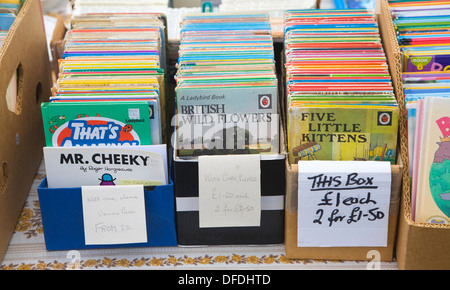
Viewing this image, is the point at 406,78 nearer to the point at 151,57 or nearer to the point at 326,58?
the point at 326,58

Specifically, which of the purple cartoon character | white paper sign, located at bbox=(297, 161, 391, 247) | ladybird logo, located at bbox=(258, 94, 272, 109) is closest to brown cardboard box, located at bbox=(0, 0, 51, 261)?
the purple cartoon character

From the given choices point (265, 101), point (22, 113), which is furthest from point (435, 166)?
point (22, 113)

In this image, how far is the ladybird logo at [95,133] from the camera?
5.35ft

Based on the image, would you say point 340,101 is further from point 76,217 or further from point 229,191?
point 76,217

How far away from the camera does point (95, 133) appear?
164 centimetres

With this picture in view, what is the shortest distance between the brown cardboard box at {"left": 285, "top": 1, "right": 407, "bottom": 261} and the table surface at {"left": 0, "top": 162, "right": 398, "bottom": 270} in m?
0.02

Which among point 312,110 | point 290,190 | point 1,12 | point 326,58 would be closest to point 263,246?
point 290,190

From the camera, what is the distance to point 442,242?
155cm

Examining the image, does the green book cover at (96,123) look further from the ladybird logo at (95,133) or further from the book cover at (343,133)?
the book cover at (343,133)

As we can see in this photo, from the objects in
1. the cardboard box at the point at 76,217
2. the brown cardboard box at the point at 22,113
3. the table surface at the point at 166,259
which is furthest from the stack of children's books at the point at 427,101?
the brown cardboard box at the point at 22,113

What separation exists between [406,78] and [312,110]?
33cm

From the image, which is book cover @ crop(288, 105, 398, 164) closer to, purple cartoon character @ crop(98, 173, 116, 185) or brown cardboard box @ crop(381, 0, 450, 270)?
brown cardboard box @ crop(381, 0, 450, 270)

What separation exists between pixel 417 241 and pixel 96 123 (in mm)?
920

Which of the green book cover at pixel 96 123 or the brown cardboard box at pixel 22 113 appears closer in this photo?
the green book cover at pixel 96 123
